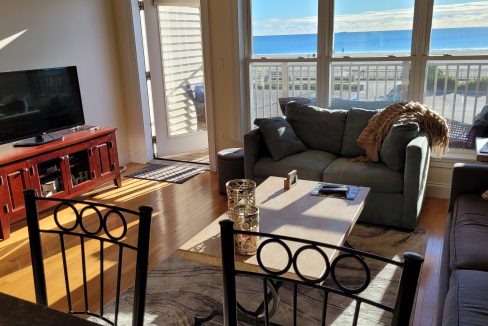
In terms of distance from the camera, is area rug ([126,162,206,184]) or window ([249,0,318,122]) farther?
area rug ([126,162,206,184])

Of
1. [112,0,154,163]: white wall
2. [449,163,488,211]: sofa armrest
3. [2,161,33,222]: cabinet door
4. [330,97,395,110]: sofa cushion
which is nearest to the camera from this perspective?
[449,163,488,211]: sofa armrest

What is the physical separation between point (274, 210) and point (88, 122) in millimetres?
2991

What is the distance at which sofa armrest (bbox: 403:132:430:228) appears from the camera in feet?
10.1

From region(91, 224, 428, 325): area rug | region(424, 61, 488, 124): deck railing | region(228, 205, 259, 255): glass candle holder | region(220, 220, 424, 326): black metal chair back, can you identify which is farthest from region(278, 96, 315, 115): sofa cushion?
region(220, 220, 424, 326): black metal chair back

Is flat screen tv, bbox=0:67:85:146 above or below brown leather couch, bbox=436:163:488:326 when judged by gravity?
above

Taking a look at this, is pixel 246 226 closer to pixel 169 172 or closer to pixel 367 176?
pixel 367 176

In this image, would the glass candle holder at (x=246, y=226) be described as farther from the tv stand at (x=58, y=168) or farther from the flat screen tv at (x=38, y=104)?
the flat screen tv at (x=38, y=104)

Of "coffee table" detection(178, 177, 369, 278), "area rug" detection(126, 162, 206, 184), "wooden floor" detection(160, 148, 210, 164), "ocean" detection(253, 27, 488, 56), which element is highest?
"ocean" detection(253, 27, 488, 56)

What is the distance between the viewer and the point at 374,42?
4.00 m

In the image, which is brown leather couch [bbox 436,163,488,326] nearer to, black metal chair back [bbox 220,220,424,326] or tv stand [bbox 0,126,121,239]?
black metal chair back [bbox 220,220,424,326]

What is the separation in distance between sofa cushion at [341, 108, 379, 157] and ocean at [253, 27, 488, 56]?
2.34 ft

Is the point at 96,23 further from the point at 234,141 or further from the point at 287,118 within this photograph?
the point at 287,118

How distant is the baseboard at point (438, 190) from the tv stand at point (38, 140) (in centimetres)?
339

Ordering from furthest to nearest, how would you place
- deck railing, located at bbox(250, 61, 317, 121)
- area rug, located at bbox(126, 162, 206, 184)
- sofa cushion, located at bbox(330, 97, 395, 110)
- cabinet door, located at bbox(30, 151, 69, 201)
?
area rug, located at bbox(126, 162, 206, 184) < deck railing, located at bbox(250, 61, 317, 121) < sofa cushion, located at bbox(330, 97, 395, 110) < cabinet door, located at bbox(30, 151, 69, 201)
